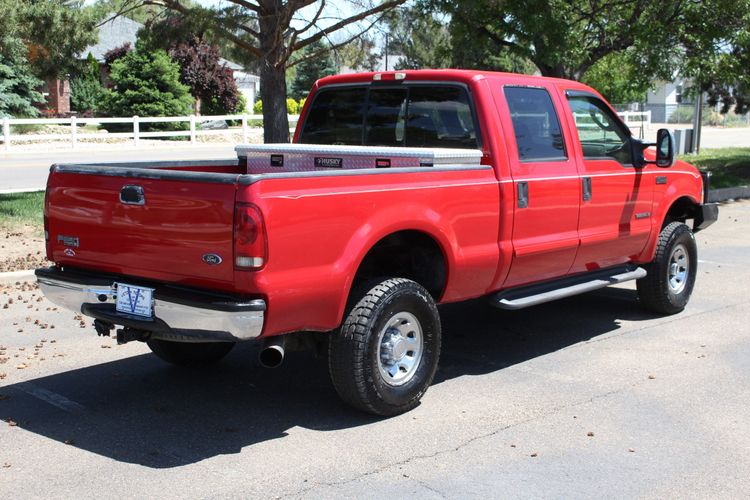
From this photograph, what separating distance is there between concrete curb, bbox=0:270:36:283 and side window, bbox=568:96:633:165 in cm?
586

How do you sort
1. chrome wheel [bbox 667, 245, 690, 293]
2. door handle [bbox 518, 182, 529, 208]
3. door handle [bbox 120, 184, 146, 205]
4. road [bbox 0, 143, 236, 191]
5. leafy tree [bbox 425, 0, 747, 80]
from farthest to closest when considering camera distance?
road [bbox 0, 143, 236, 191], leafy tree [bbox 425, 0, 747, 80], chrome wheel [bbox 667, 245, 690, 293], door handle [bbox 518, 182, 529, 208], door handle [bbox 120, 184, 146, 205]

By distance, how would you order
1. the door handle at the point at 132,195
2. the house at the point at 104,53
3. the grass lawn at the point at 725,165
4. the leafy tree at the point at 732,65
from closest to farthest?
the door handle at the point at 132,195
the leafy tree at the point at 732,65
the grass lawn at the point at 725,165
the house at the point at 104,53

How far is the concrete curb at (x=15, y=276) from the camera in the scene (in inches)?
379

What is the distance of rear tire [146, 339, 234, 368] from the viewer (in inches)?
261

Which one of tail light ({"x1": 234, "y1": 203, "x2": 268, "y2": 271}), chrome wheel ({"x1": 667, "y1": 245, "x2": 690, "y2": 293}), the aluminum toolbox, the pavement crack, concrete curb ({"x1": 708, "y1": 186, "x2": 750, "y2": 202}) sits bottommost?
the pavement crack

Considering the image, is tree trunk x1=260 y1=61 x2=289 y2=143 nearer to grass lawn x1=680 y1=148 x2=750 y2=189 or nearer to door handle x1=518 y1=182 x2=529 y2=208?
door handle x1=518 y1=182 x2=529 y2=208

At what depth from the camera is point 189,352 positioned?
262 inches

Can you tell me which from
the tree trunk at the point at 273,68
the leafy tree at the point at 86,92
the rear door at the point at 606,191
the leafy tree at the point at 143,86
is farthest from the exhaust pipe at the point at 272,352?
the leafy tree at the point at 86,92

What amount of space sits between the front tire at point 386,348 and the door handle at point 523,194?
44.2 inches

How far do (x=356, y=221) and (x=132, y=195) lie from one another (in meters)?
1.28

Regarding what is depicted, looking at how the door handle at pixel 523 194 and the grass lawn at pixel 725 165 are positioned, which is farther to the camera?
the grass lawn at pixel 725 165

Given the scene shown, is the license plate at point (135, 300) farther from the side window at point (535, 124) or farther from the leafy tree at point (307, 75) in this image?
the leafy tree at point (307, 75)

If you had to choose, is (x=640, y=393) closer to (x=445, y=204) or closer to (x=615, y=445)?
(x=615, y=445)

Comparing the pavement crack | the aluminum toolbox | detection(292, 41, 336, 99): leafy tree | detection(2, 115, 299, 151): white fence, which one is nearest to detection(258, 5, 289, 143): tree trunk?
the aluminum toolbox
